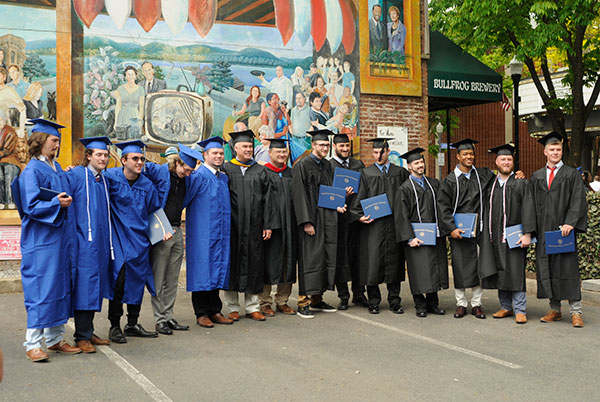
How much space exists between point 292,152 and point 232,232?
5.39 m

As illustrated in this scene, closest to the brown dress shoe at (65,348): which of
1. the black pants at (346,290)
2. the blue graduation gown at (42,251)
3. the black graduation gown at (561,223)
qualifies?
the blue graduation gown at (42,251)

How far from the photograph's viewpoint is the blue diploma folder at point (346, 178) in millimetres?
8445

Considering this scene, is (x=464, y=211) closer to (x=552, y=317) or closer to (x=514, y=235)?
(x=514, y=235)

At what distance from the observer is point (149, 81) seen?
39.6 ft

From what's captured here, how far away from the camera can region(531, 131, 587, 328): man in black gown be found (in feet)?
24.7

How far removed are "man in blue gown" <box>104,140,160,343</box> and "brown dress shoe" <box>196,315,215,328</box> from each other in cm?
96

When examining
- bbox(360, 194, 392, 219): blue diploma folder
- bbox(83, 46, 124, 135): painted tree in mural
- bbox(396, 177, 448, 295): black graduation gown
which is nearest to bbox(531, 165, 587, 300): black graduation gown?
bbox(396, 177, 448, 295): black graduation gown

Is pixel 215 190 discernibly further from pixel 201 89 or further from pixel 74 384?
pixel 201 89

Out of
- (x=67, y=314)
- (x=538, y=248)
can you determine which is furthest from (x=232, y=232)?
(x=538, y=248)

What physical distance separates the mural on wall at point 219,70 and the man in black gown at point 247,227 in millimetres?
4526

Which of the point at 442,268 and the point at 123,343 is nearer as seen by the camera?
the point at 123,343

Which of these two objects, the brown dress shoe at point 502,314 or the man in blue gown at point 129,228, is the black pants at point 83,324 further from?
the brown dress shoe at point 502,314

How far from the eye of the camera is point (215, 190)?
7594 mm

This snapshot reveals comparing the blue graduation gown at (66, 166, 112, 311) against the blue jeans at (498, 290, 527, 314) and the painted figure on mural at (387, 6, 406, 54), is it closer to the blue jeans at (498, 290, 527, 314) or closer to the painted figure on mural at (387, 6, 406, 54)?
the blue jeans at (498, 290, 527, 314)
